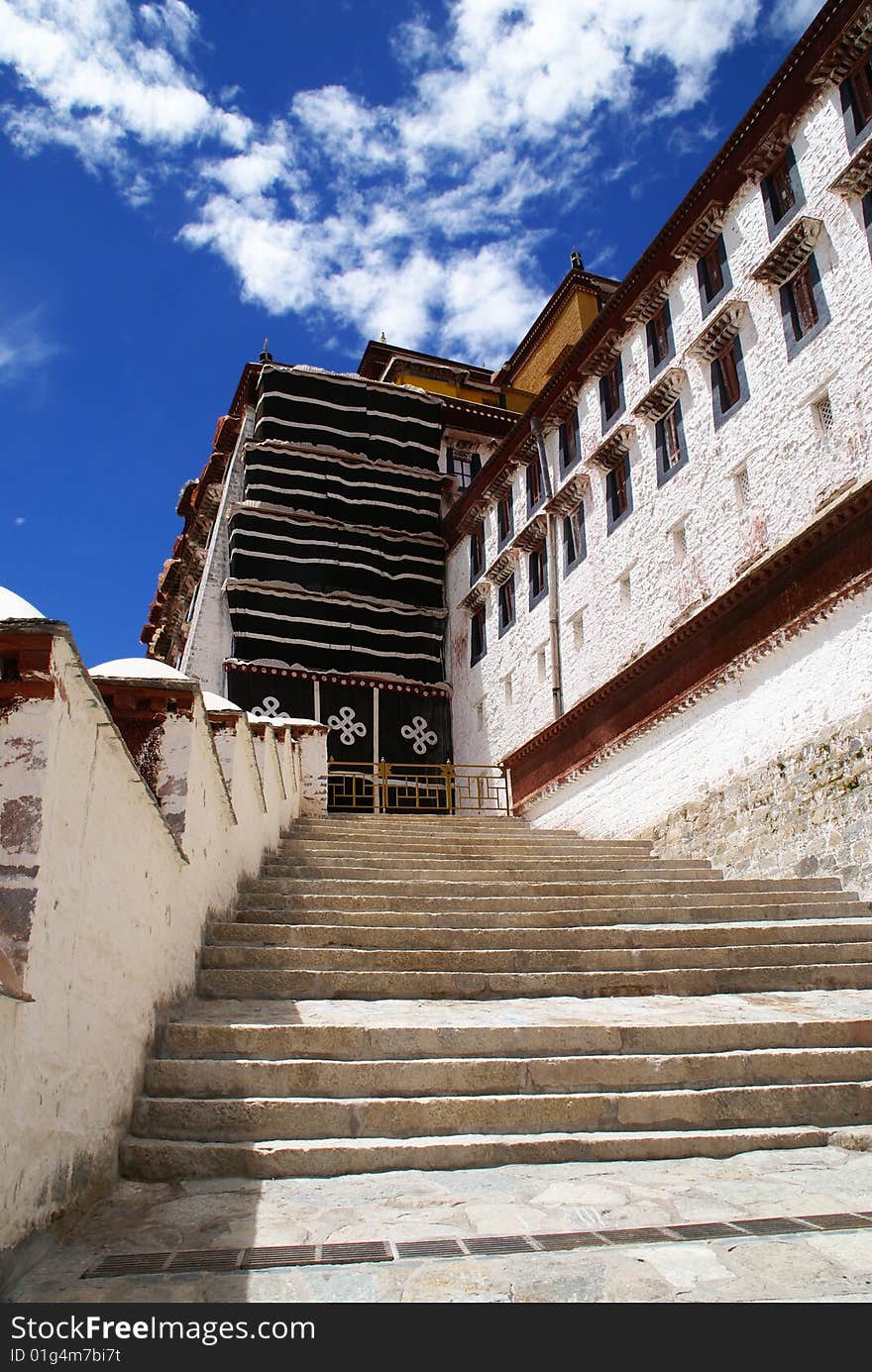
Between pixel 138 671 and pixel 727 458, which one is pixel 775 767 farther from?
pixel 138 671

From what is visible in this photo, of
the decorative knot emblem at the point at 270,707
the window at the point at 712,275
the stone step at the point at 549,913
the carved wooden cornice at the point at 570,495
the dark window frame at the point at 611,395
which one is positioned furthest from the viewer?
the decorative knot emblem at the point at 270,707

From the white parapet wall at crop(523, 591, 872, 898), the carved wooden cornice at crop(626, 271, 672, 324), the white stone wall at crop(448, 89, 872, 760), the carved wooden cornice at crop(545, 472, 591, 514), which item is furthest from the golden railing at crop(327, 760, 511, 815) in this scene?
the carved wooden cornice at crop(626, 271, 672, 324)

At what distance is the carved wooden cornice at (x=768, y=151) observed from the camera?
1355 centimetres

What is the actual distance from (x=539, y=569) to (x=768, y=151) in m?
8.79

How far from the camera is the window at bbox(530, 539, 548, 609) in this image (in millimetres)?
19750

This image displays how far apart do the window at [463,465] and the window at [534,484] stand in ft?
18.8

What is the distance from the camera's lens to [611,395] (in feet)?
58.3

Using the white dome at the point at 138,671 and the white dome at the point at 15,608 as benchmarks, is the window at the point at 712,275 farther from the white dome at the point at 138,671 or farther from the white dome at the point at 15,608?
the white dome at the point at 15,608

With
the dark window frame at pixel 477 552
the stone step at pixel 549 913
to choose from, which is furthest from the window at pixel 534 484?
the stone step at pixel 549 913

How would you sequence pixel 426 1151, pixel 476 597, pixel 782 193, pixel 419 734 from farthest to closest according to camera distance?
1. pixel 419 734
2. pixel 476 597
3. pixel 782 193
4. pixel 426 1151

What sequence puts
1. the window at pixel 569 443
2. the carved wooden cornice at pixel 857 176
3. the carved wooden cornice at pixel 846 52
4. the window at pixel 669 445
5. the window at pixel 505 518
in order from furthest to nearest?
the window at pixel 505 518 → the window at pixel 569 443 → the window at pixel 669 445 → the carved wooden cornice at pixel 846 52 → the carved wooden cornice at pixel 857 176

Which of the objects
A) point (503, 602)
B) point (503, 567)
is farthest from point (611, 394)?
point (503, 602)

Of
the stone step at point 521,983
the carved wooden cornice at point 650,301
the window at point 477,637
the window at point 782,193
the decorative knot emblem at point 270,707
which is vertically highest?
the carved wooden cornice at point 650,301

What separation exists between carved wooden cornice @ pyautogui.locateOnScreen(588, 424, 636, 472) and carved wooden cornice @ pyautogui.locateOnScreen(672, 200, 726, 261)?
2924mm
